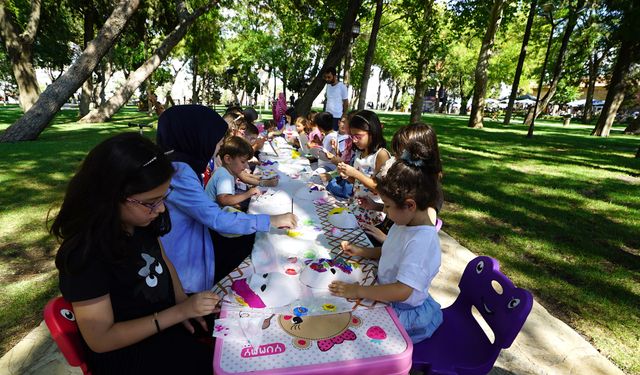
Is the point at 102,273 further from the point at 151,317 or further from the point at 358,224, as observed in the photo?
the point at 358,224

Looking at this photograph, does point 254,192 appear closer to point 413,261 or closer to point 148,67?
point 413,261

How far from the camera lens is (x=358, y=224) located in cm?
220

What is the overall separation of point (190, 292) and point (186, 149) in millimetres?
856

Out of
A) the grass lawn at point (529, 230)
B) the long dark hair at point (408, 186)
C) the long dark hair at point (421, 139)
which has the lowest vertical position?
the grass lawn at point (529, 230)

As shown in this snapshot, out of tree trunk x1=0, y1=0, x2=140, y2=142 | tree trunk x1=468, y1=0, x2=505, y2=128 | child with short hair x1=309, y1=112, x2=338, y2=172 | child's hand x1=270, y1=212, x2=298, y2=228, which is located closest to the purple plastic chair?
child's hand x1=270, y1=212, x2=298, y2=228

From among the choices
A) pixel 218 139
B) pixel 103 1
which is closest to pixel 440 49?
pixel 218 139

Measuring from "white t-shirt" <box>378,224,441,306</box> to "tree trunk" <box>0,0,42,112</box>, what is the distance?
15.6 m

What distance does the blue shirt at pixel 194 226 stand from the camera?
5.85 ft

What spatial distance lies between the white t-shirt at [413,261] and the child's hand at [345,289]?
0.68 feet

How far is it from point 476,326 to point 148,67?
15.1 metres

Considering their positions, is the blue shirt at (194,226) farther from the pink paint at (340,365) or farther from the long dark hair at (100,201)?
the pink paint at (340,365)

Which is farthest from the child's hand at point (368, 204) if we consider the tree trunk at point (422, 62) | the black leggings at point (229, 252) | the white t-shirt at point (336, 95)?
the tree trunk at point (422, 62)

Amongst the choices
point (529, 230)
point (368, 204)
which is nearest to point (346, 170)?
point (368, 204)

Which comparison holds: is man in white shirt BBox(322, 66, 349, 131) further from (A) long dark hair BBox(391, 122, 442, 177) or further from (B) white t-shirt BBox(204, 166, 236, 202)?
(B) white t-shirt BBox(204, 166, 236, 202)
